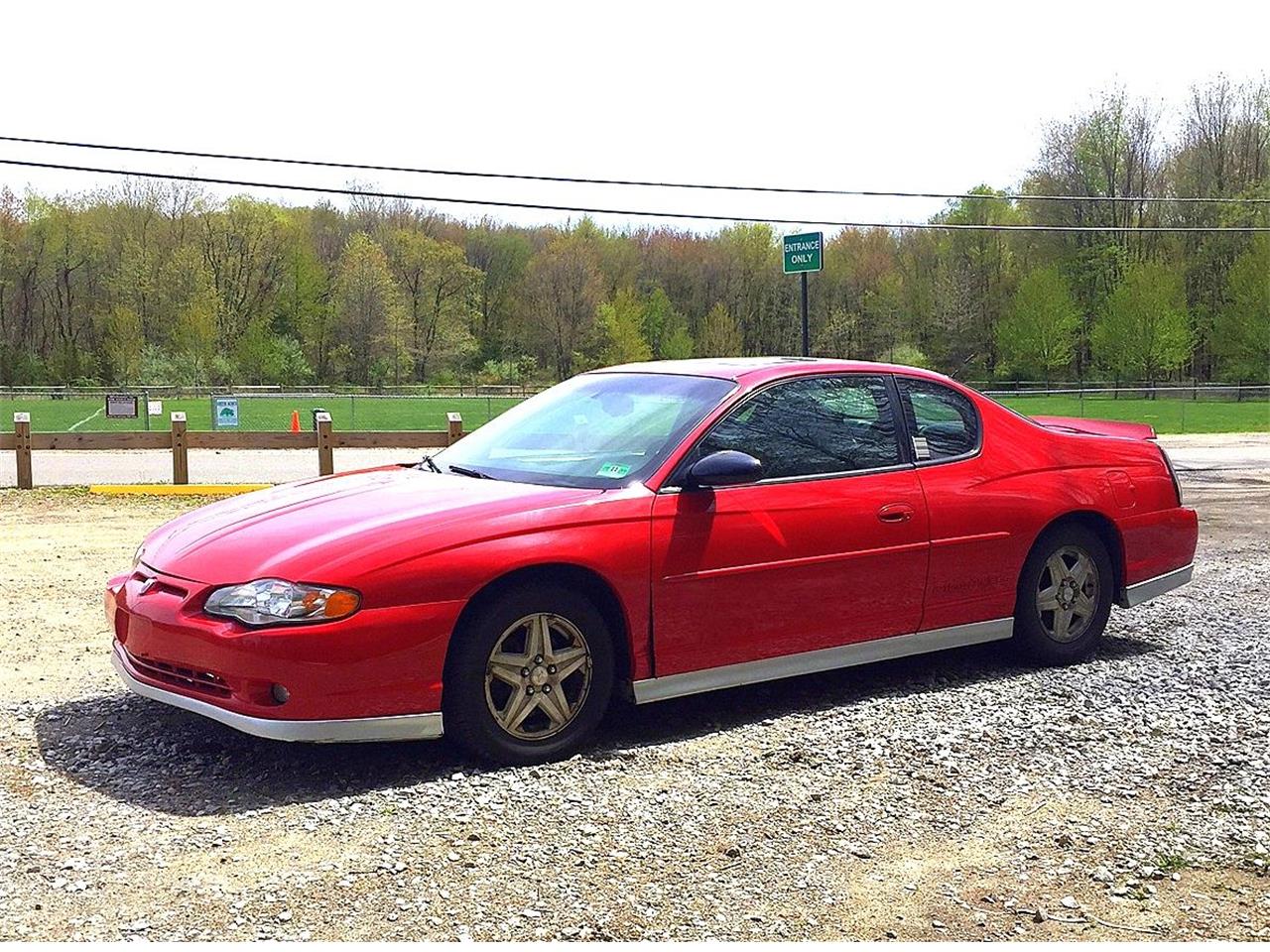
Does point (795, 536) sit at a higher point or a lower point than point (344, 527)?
lower

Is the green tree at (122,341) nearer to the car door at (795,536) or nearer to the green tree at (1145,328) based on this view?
the green tree at (1145,328)

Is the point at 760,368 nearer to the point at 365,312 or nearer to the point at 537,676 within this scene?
the point at 537,676

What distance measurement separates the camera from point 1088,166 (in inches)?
2781

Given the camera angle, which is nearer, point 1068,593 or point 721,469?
point 721,469

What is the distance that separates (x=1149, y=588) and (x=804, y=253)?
1101cm

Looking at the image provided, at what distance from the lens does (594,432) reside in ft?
19.9

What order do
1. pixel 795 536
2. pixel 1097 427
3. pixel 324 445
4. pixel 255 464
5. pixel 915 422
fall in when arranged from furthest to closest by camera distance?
pixel 255 464, pixel 324 445, pixel 1097 427, pixel 915 422, pixel 795 536

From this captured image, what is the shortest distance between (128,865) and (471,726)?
4.35 feet

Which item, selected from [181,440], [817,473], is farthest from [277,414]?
[817,473]

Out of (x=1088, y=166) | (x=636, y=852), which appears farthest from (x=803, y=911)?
(x=1088, y=166)

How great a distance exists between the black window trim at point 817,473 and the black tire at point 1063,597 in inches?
37.2

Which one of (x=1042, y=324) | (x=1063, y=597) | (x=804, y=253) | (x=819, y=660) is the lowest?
(x=819, y=660)

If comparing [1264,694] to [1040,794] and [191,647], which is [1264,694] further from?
[191,647]

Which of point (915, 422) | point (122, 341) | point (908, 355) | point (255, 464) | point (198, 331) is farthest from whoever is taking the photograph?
point (122, 341)
